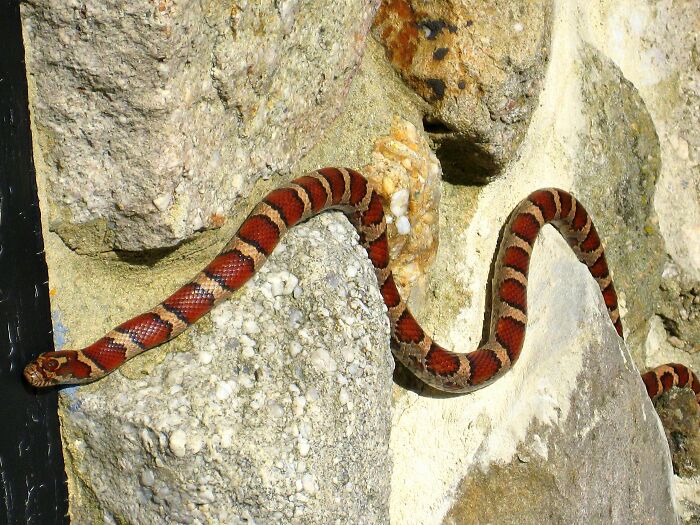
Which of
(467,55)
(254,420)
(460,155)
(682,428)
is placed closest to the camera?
(254,420)

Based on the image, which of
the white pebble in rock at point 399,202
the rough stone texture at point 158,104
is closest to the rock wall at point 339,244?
the rough stone texture at point 158,104

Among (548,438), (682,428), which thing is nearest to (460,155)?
(548,438)

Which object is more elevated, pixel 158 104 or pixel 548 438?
pixel 158 104

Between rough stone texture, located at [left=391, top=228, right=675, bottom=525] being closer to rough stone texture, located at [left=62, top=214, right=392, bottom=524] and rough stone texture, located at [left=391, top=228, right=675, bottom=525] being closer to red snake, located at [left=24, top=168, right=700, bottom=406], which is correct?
red snake, located at [left=24, top=168, right=700, bottom=406]

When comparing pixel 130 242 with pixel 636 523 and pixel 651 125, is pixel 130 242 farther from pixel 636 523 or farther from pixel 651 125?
pixel 651 125

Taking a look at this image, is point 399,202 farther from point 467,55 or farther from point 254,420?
point 254,420

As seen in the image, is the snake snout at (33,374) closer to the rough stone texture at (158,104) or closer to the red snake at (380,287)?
the red snake at (380,287)

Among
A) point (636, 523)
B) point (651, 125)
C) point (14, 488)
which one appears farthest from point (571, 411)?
point (14, 488)
